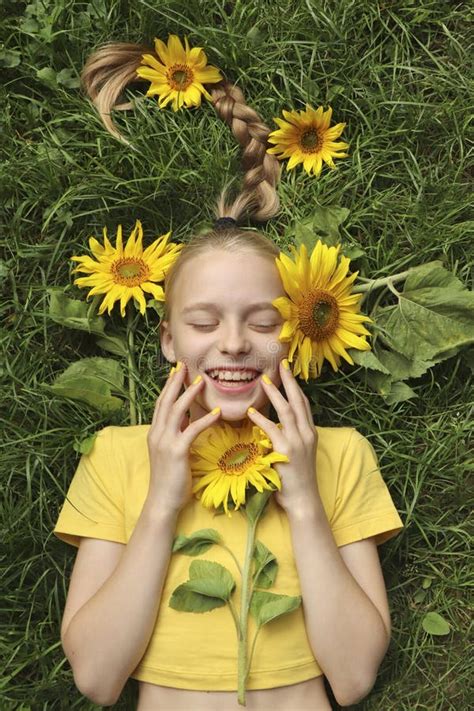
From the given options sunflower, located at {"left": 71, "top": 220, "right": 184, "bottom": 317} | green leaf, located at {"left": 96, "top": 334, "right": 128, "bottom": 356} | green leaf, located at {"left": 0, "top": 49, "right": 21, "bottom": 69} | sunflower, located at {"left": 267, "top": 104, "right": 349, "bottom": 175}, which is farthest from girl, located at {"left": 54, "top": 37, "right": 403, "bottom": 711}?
green leaf, located at {"left": 0, "top": 49, "right": 21, "bottom": 69}

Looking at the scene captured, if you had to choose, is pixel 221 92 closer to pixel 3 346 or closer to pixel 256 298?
pixel 256 298

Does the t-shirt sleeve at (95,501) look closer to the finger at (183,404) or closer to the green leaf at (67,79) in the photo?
the finger at (183,404)

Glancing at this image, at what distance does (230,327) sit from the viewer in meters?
1.97

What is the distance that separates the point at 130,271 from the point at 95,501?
646 millimetres

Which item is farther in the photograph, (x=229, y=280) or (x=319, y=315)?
(x=319, y=315)

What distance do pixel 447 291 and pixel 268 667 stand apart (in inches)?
43.0

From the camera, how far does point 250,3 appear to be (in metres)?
2.49

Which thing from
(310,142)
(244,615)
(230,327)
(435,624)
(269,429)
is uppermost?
(310,142)

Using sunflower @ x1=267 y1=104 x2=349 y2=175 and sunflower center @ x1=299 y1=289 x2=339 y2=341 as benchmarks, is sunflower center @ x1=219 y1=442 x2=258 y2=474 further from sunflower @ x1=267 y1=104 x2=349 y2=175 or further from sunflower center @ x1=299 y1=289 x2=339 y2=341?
sunflower @ x1=267 y1=104 x2=349 y2=175

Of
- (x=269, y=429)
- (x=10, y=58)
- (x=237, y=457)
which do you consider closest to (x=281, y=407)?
(x=269, y=429)

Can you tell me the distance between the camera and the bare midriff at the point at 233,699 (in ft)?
6.42

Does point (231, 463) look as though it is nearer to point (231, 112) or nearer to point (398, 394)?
point (398, 394)

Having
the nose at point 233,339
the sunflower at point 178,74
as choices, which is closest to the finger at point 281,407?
the nose at point 233,339

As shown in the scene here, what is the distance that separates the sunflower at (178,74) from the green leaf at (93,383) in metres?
0.78
